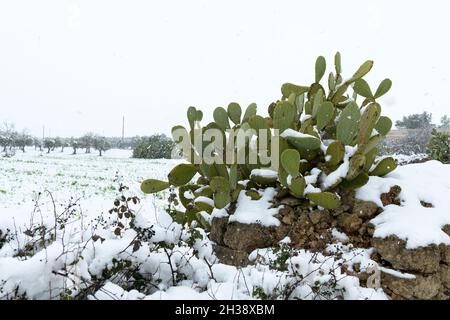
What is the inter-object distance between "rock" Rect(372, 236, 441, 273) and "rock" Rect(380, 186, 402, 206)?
0.61m

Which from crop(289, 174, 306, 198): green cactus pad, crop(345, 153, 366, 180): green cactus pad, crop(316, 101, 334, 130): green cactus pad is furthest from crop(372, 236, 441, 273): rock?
crop(316, 101, 334, 130): green cactus pad

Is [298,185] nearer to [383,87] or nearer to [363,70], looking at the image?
[363,70]

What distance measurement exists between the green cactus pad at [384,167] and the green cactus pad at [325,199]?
883 millimetres

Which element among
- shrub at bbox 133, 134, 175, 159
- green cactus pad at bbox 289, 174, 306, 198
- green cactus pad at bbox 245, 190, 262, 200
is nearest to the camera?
green cactus pad at bbox 289, 174, 306, 198

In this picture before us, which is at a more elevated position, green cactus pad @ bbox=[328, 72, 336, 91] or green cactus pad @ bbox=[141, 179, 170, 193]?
green cactus pad @ bbox=[328, 72, 336, 91]

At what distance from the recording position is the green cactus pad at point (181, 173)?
4.55 meters

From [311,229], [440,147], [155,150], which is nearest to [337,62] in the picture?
[311,229]

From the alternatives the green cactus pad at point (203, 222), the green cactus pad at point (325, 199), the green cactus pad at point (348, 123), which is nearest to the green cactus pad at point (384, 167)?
the green cactus pad at point (348, 123)

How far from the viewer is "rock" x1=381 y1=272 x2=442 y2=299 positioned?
130 inches

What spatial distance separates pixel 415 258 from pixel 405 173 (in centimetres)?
149

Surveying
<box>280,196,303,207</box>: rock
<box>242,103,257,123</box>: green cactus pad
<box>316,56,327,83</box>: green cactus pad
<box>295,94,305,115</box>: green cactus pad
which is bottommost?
<box>280,196,303,207</box>: rock

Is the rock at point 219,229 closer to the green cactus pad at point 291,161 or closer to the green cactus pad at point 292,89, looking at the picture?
the green cactus pad at point 291,161

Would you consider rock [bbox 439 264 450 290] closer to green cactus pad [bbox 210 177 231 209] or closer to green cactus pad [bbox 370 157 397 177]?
green cactus pad [bbox 370 157 397 177]
